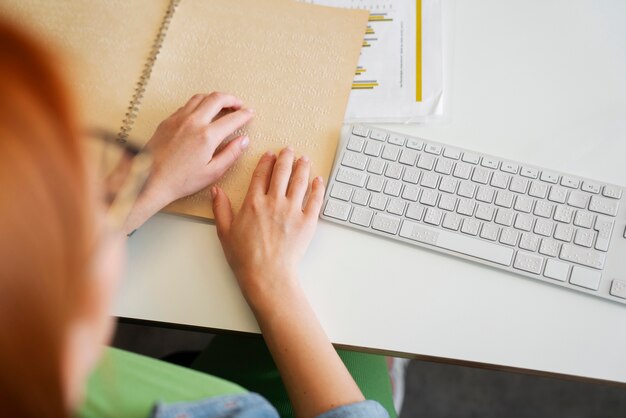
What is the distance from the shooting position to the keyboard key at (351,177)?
654 mm

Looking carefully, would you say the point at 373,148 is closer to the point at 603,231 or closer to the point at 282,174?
the point at 282,174

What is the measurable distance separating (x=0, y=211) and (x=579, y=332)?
21.2 inches

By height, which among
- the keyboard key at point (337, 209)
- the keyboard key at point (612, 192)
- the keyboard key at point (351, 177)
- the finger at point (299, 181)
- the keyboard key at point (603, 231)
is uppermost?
the keyboard key at point (612, 192)

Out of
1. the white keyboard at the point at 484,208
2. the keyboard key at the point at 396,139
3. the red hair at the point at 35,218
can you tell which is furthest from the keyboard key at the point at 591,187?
the red hair at the point at 35,218

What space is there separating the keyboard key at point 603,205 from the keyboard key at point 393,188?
21 cm

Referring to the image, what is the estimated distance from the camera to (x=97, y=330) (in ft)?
1.20

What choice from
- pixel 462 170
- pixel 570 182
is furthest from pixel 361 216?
pixel 570 182

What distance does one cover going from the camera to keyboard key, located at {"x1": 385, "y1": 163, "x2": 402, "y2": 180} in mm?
655

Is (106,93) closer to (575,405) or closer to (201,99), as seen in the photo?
(201,99)

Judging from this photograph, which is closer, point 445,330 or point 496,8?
point 445,330

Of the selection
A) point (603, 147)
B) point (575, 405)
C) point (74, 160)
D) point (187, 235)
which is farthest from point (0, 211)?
point (575, 405)

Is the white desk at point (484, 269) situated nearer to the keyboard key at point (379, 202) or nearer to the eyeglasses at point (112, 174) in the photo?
the keyboard key at point (379, 202)

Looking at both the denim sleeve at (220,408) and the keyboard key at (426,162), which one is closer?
the denim sleeve at (220,408)

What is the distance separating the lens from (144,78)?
2.36 ft
